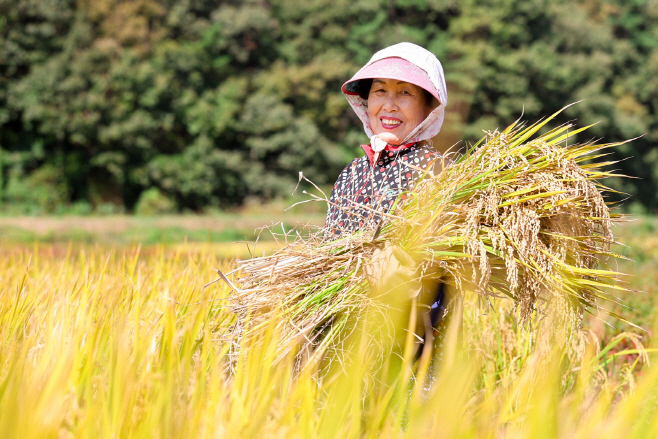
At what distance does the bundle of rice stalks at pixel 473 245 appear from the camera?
1.48 metres

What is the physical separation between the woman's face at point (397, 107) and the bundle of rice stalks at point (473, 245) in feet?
1.53

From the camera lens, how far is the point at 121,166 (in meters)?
20.6

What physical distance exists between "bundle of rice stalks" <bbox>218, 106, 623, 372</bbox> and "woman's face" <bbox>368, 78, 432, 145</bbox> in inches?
18.4

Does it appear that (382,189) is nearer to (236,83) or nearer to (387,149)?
(387,149)

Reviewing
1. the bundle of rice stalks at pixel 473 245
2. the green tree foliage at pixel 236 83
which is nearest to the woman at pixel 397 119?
the bundle of rice stalks at pixel 473 245

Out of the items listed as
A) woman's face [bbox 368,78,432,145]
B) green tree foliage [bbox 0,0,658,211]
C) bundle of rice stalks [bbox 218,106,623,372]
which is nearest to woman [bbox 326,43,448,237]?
woman's face [bbox 368,78,432,145]

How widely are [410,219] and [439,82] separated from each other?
0.69m

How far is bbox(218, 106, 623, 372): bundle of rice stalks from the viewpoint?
1.48 metres

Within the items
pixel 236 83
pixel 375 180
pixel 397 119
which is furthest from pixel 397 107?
pixel 236 83

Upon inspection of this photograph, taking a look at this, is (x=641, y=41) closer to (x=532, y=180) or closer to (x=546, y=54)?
(x=546, y=54)

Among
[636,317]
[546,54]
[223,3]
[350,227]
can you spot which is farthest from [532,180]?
[546,54]

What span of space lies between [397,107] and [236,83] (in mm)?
20647

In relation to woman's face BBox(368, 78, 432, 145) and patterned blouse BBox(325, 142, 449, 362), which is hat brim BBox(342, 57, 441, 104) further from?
patterned blouse BBox(325, 142, 449, 362)

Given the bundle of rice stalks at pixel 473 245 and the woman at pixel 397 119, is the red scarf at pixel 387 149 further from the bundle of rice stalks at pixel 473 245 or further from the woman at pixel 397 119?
the bundle of rice stalks at pixel 473 245
